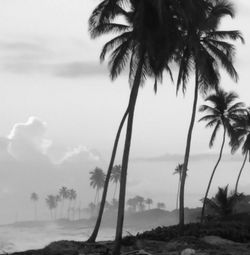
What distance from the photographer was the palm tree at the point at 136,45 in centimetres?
2536

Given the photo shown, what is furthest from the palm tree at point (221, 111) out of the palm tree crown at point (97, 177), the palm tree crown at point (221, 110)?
the palm tree crown at point (97, 177)

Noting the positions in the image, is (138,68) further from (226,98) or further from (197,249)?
(226,98)

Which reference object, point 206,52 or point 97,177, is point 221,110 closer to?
point 206,52

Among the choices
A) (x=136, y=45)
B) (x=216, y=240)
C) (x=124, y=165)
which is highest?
(x=136, y=45)

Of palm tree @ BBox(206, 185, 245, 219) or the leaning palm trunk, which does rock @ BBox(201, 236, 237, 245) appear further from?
palm tree @ BBox(206, 185, 245, 219)

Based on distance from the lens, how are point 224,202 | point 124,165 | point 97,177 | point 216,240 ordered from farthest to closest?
point 97,177
point 224,202
point 216,240
point 124,165

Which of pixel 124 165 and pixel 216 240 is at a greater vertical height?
pixel 124 165

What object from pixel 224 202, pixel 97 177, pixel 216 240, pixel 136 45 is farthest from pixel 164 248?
pixel 97 177

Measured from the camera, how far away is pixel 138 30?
25.5m

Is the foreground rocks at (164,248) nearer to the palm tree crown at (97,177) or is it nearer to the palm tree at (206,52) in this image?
the palm tree at (206,52)

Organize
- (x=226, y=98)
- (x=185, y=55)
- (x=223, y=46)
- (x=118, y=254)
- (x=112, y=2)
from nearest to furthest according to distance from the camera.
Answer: (x=118, y=254)
(x=112, y=2)
(x=185, y=55)
(x=223, y=46)
(x=226, y=98)

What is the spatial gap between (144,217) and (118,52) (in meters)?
142

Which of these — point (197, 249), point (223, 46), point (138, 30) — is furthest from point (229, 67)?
point (197, 249)

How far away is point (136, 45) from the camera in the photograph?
27.1 m
